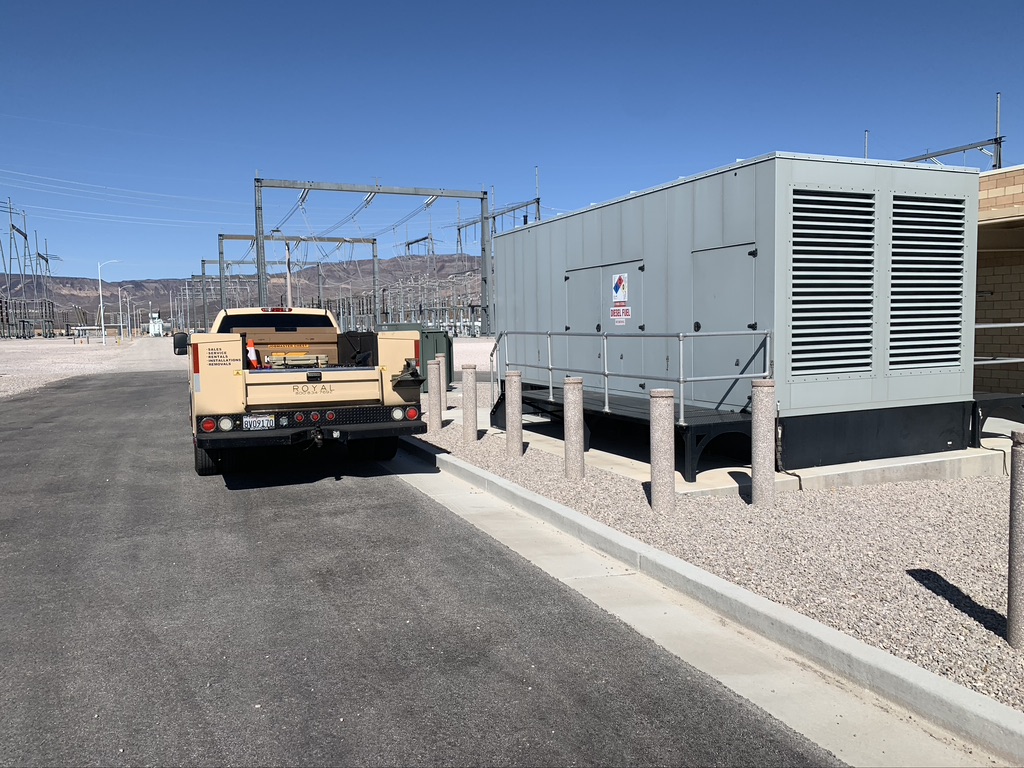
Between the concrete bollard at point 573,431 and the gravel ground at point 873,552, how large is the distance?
0.63 ft

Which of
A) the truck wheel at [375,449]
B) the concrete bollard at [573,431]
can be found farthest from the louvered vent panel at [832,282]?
the truck wheel at [375,449]

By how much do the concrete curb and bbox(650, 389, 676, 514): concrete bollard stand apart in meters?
0.68

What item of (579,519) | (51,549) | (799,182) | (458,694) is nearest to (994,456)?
(799,182)

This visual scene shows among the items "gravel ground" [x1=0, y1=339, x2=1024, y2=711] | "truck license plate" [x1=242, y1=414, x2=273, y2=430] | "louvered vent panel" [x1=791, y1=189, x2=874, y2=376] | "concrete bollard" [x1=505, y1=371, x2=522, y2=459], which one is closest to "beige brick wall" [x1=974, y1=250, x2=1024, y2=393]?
"gravel ground" [x1=0, y1=339, x2=1024, y2=711]

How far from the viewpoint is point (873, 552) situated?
5691 mm

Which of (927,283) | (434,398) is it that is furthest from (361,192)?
(927,283)

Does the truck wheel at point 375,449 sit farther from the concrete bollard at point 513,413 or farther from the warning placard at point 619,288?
the warning placard at point 619,288

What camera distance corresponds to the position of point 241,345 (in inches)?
324

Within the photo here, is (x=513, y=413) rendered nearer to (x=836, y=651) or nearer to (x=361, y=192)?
(x=836, y=651)

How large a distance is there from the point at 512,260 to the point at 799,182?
21.1ft

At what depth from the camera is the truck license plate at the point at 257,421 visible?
27.0ft

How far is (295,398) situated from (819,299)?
5495 millimetres

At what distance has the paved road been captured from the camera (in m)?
3.40

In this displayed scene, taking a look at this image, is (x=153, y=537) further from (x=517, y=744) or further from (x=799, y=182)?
(x=799, y=182)
